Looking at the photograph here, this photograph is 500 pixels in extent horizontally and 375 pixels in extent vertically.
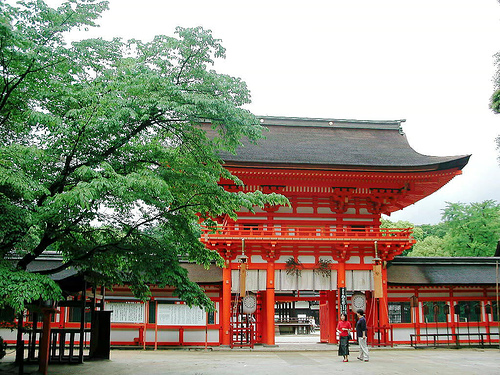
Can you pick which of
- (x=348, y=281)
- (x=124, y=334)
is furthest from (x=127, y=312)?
(x=348, y=281)

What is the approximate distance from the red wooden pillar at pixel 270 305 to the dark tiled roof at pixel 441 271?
5672mm

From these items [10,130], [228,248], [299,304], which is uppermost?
[10,130]

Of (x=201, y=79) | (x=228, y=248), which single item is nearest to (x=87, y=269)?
(x=201, y=79)

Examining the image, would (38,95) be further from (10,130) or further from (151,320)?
(151,320)

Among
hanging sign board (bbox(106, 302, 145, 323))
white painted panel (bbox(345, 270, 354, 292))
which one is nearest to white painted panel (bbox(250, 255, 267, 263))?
white painted panel (bbox(345, 270, 354, 292))

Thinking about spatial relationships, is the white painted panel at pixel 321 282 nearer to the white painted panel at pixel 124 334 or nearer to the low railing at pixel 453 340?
the low railing at pixel 453 340

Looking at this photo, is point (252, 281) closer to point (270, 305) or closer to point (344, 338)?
point (270, 305)

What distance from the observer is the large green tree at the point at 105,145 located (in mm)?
9922

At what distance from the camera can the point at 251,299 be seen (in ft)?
68.3

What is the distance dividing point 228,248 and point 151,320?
15.8 feet

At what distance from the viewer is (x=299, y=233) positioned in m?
22.0

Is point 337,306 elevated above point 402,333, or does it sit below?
above

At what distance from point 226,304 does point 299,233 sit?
14.5 feet

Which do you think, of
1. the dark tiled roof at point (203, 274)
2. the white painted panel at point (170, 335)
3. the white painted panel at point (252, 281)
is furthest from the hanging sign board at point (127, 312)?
the white painted panel at point (252, 281)
